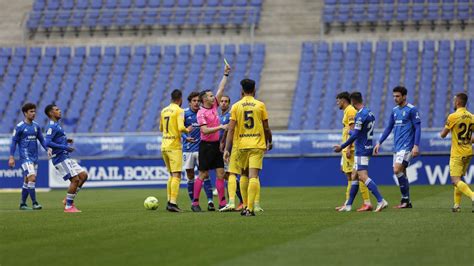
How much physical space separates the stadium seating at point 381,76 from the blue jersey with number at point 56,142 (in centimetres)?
1954

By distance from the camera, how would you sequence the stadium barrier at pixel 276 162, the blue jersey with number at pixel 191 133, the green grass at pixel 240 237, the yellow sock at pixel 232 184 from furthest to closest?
the stadium barrier at pixel 276 162 < the blue jersey with number at pixel 191 133 < the yellow sock at pixel 232 184 < the green grass at pixel 240 237

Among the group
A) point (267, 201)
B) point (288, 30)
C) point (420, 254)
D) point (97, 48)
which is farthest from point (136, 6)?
point (420, 254)

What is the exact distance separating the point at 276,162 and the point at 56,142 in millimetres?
14491

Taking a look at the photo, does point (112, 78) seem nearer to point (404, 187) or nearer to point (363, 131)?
point (404, 187)

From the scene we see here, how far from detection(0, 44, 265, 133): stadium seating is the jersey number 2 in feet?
78.9

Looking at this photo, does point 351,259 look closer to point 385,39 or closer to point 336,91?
point 336,91

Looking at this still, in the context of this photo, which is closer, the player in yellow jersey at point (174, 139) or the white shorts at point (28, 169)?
the player in yellow jersey at point (174, 139)

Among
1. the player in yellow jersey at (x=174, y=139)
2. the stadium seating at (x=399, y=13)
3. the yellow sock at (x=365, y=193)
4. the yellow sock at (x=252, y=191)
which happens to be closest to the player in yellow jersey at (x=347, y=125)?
the yellow sock at (x=365, y=193)

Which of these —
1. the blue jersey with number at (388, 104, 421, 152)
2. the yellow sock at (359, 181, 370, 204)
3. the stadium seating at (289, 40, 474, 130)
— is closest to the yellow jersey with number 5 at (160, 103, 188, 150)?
the yellow sock at (359, 181, 370, 204)

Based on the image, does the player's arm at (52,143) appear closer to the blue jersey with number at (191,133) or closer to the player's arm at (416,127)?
the blue jersey with number at (191,133)

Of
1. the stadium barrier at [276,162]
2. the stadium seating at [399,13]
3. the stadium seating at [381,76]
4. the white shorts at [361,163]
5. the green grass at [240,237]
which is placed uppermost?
the stadium seating at [399,13]

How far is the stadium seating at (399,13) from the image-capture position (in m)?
44.3

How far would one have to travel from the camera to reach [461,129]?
61.7 feet

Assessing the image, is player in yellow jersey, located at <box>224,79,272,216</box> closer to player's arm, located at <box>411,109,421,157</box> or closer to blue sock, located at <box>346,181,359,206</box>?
blue sock, located at <box>346,181,359,206</box>
